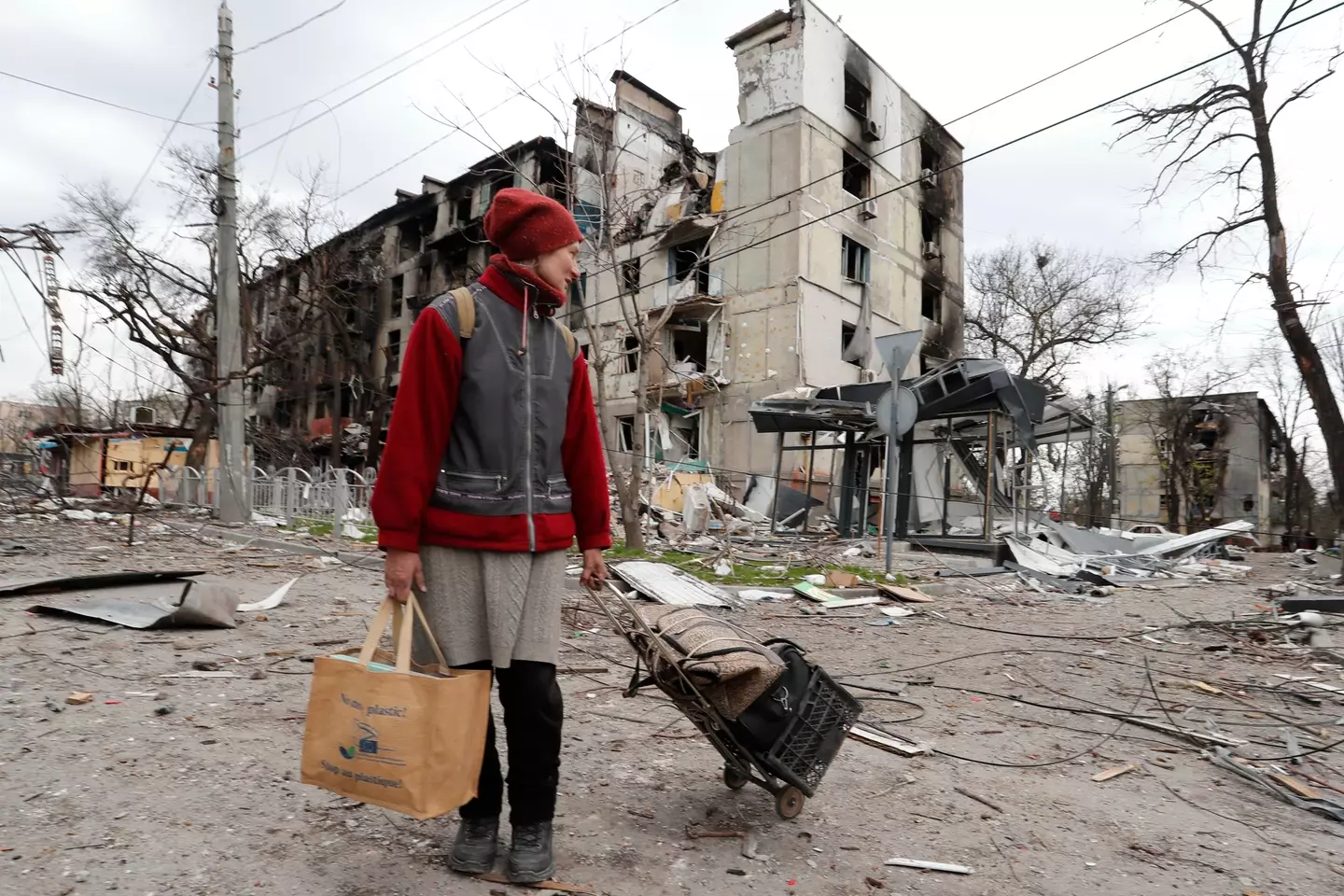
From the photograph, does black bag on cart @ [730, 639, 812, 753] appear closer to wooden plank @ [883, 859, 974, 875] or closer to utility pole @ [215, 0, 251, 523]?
wooden plank @ [883, 859, 974, 875]

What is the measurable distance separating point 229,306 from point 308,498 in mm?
3513

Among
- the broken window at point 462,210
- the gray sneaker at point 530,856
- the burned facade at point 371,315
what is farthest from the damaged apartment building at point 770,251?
the gray sneaker at point 530,856

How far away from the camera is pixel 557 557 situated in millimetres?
2219

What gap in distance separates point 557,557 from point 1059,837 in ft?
6.65

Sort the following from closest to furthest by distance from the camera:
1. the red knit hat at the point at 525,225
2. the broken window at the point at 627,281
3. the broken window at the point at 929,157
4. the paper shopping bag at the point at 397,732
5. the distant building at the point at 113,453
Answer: the paper shopping bag at the point at 397,732
the red knit hat at the point at 525,225
the broken window at the point at 627,281
the distant building at the point at 113,453
the broken window at the point at 929,157

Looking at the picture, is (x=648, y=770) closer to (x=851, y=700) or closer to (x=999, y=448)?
(x=851, y=700)

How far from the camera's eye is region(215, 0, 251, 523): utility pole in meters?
12.8

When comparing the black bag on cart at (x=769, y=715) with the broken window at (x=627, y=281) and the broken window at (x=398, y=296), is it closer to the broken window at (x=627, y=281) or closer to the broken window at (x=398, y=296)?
the broken window at (x=627, y=281)

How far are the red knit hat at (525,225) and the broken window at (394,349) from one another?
40161 mm

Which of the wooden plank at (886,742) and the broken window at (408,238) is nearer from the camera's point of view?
the wooden plank at (886,742)

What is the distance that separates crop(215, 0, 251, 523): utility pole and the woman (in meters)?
12.4

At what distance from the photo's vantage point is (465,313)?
215cm

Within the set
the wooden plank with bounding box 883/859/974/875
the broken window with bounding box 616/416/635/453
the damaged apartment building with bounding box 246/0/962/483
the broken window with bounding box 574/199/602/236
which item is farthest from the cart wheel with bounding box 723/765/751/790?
the broken window with bounding box 616/416/635/453

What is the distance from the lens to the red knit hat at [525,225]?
2256 millimetres
